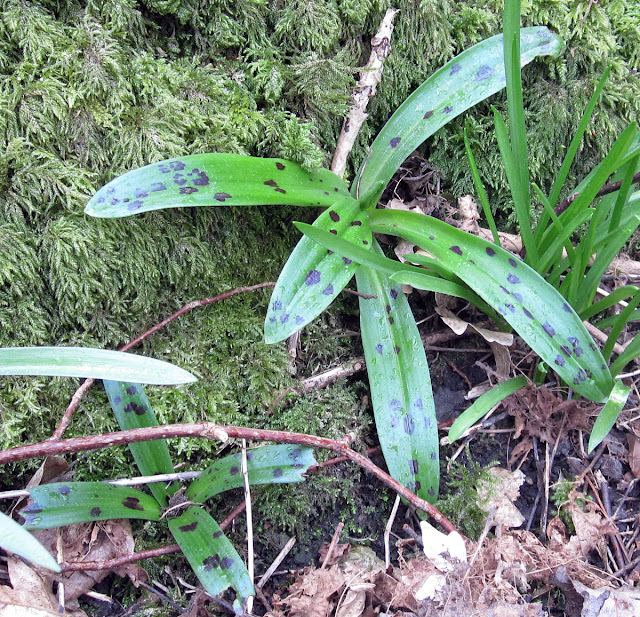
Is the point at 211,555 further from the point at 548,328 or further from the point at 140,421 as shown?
the point at 548,328

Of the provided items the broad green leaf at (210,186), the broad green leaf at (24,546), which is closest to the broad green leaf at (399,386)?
the broad green leaf at (210,186)

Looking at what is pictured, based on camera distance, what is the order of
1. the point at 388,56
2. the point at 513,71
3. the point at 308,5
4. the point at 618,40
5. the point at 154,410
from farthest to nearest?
the point at 618,40
the point at 388,56
the point at 308,5
the point at 154,410
the point at 513,71

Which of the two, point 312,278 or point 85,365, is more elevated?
point 312,278

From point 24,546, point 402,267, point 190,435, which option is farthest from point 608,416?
point 24,546

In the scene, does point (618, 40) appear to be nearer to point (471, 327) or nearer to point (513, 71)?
point (513, 71)

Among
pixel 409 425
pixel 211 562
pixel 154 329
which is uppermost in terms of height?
pixel 154 329

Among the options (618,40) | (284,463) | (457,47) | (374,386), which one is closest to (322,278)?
(374,386)

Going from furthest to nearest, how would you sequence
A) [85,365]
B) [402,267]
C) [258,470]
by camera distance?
1. [402,267]
2. [258,470]
3. [85,365]

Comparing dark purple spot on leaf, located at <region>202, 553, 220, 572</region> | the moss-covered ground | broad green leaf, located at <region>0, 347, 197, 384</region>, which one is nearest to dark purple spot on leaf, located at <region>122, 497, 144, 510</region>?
the moss-covered ground

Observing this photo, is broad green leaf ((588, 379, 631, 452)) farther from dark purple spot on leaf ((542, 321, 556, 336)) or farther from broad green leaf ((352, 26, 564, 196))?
broad green leaf ((352, 26, 564, 196))
